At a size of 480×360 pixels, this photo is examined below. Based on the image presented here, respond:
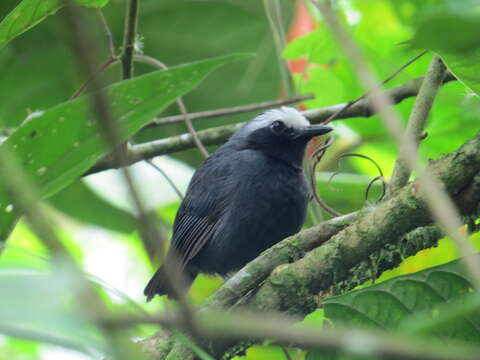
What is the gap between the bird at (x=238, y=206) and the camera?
3732 mm

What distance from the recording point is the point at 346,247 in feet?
6.84

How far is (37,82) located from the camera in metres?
4.29

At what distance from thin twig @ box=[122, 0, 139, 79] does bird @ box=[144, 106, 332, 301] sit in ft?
3.42

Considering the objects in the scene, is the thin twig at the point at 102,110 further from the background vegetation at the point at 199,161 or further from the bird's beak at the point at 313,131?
the bird's beak at the point at 313,131

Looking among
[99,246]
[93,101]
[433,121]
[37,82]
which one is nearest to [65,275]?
[93,101]

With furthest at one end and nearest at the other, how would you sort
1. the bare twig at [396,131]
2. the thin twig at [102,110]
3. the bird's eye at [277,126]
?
1. the bird's eye at [277,126]
2. the bare twig at [396,131]
3. the thin twig at [102,110]

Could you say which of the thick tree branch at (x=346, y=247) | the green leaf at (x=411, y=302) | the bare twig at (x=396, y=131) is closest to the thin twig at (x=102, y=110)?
the bare twig at (x=396, y=131)

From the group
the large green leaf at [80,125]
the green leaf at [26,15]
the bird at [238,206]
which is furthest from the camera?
the bird at [238,206]

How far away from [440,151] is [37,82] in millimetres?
2559

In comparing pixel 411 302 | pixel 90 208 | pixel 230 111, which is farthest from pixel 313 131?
pixel 411 302

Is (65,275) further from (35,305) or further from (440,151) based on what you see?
(440,151)

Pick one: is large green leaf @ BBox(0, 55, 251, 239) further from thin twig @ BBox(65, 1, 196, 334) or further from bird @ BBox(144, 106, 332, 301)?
bird @ BBox(144, 106, 332, 301)

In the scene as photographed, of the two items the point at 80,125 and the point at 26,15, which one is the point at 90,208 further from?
the point at 80,125

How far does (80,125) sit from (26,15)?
0.58m
